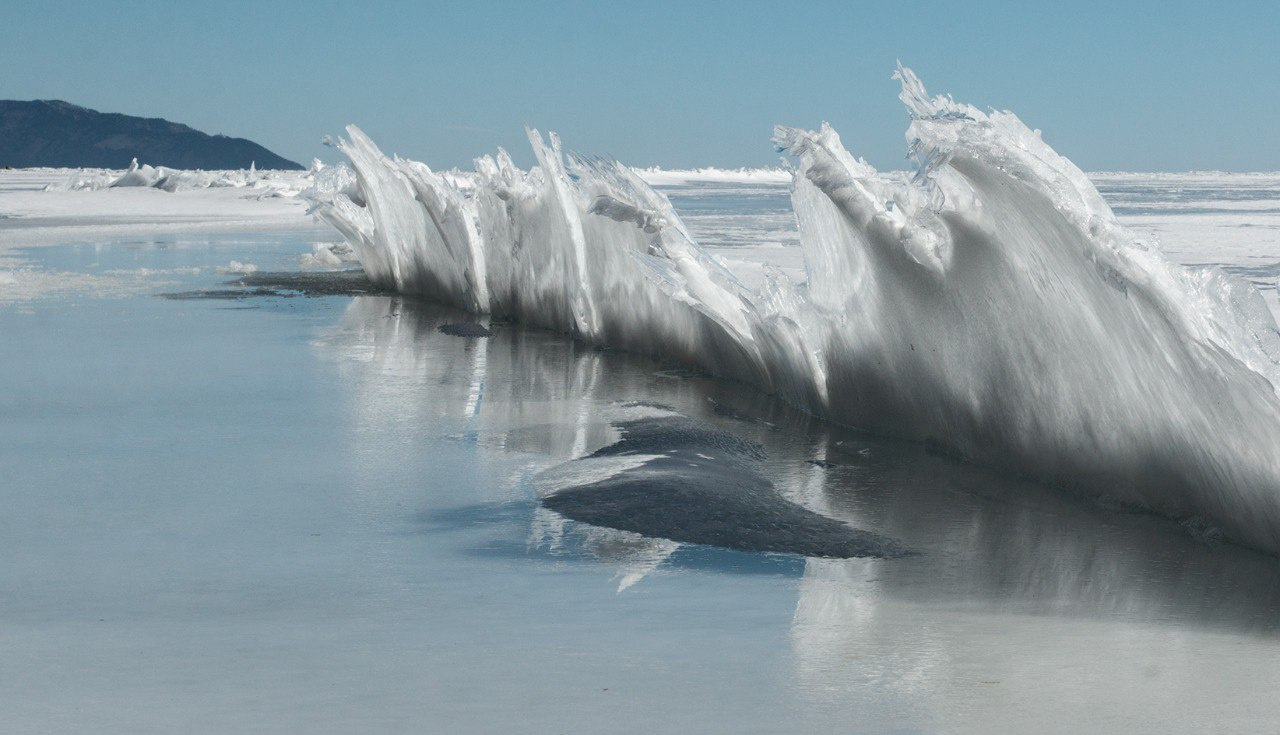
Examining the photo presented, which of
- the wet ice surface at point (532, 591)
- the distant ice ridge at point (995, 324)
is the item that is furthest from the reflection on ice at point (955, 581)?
the distant ice ridge at point (995, 324)

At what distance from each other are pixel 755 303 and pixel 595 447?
1568 mm

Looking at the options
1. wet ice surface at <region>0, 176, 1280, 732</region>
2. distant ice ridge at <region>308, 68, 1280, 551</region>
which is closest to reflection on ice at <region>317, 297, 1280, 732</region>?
wet ice surface at <region>0, 176, 1280, 732</region>

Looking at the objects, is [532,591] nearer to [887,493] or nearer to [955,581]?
[955,581]

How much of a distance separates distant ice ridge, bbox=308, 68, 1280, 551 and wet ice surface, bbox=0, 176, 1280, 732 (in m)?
0.20

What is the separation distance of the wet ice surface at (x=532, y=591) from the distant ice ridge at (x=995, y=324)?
201 millimetres

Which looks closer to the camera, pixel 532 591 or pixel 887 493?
pixel 532 591

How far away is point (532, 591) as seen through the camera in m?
3.59

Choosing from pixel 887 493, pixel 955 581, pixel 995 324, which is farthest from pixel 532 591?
pixel 995 324

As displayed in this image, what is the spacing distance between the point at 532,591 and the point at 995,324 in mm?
2510

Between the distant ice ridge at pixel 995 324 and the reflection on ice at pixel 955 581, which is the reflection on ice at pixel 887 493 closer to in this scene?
the reflection on ice at pixel 955 581

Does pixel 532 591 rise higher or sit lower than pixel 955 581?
lower

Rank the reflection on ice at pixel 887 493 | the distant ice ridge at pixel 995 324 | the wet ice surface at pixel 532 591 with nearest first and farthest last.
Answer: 1. the wet ice surface at pixel 532 591
2. the reflection on ice at pixel 887 493
3. the distant ice ridge at pixel 995 324

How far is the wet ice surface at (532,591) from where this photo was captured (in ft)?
9.05

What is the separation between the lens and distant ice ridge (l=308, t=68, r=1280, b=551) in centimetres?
405
